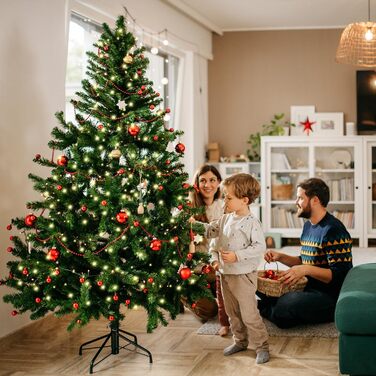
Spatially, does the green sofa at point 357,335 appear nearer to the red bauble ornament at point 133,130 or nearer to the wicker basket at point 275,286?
the wicker basket at point 275,286

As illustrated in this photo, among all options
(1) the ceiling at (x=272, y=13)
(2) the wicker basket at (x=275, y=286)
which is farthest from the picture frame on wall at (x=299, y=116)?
(2) the wicker basket at (x=275, y=286)

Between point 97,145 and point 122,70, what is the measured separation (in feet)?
1.37

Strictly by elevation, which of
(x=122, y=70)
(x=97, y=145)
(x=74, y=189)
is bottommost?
(x=74, y=189)

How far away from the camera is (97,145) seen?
11.8 feet

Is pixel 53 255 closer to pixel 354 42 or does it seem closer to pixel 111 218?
pixel 111 218

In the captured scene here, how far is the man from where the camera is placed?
4.16 m

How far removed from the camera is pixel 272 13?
7.65 metres

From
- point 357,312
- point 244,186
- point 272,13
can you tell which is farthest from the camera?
point 272,13

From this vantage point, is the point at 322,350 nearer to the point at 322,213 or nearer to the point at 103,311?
the point at 322,213

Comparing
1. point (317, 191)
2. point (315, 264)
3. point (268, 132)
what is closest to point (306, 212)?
point (317, 191)

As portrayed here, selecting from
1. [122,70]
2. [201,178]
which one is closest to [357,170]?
[201,178]

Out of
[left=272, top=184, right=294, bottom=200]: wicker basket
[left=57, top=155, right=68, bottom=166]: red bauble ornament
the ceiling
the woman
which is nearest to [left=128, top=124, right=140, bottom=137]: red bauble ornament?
[left=57, top=155, right=68, bottom=166]: red bauble ornament

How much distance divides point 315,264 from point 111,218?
4.62ft

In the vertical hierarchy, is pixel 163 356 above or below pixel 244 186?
below
